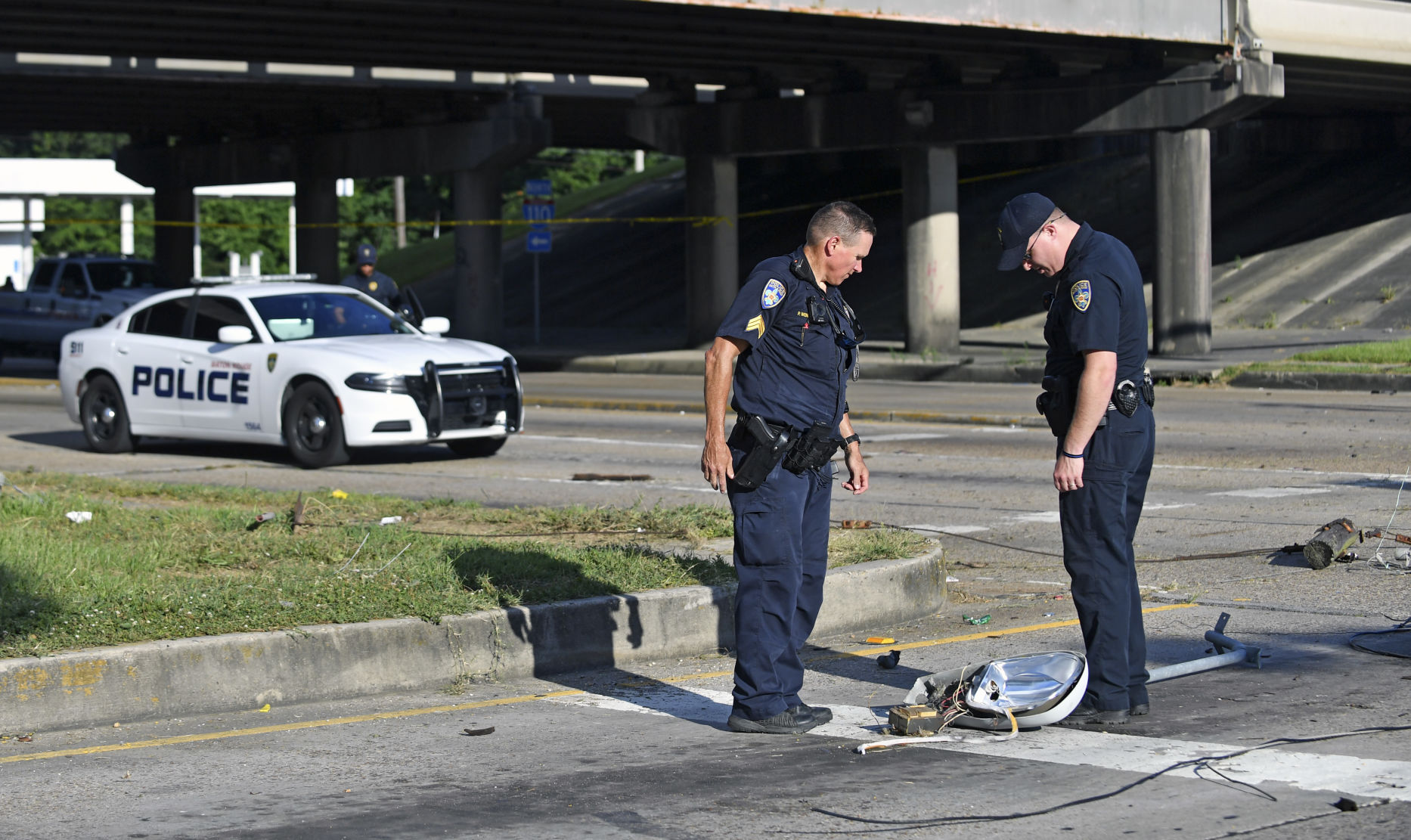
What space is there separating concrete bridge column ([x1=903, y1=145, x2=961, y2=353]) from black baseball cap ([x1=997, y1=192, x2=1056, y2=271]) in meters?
23.5

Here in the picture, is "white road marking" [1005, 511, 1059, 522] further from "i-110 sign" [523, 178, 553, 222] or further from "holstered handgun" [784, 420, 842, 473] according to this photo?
"i-110 sign" [523, 178, 553, 222]

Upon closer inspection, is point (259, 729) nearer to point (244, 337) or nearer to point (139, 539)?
point (139, 539)

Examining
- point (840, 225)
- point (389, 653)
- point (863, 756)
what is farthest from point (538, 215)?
point (863, 756)

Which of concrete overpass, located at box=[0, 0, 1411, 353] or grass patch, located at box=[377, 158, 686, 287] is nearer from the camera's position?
concrete overpass, located at box=[0, 0, 1411, 353]

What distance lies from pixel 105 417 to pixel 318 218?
2636 cm

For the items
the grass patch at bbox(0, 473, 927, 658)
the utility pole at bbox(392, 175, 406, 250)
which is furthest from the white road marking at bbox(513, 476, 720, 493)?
the utility pole at bbox(392, 175, 406, 250)

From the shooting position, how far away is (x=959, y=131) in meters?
29.0

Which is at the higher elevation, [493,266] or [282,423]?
[493,266]

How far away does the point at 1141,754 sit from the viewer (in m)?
5.51

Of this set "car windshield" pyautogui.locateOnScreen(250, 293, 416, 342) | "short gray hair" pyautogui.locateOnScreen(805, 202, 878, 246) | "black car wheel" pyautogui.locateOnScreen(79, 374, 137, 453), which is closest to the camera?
"short gray hair" pyautogui.locateOnScreen(805, 202, 878, 246)

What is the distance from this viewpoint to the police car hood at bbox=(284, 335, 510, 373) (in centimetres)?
1446

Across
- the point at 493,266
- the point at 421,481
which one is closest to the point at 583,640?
the point at 421,481

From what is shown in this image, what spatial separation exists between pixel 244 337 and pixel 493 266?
72.5 ft

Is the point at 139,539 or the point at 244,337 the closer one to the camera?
the point at 139,539
